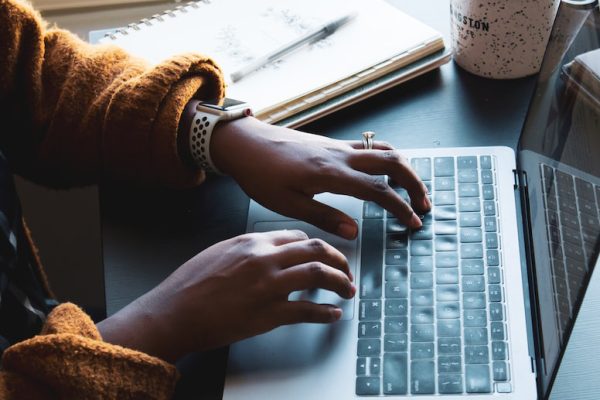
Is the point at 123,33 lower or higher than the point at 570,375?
higher

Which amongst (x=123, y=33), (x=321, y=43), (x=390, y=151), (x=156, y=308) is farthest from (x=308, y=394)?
(x=123, y=33)

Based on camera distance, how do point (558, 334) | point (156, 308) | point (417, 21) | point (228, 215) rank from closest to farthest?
point (558, 334)
point (156, 308)
point (228, 215)
point (417, 21)

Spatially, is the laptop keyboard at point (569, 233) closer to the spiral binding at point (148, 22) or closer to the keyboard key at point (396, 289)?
the keyboard key at point (396, 289)

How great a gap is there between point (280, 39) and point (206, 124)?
0.60 feet

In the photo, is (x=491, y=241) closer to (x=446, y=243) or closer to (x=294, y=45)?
(x=446, y=243)

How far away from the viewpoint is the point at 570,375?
67cm

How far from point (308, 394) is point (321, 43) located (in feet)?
1.55

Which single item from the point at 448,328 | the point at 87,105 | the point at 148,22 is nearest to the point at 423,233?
the point at 448,328

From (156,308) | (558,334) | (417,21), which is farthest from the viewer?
(417,21)

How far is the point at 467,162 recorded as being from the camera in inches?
33.1

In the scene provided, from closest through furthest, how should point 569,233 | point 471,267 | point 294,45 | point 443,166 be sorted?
point 569,233
point 471,267
point 443,166
point 294,45

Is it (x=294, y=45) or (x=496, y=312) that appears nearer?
(x=496, y=312)

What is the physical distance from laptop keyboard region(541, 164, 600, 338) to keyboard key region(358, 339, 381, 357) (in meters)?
0.15

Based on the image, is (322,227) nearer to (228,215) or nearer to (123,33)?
(228,215)
